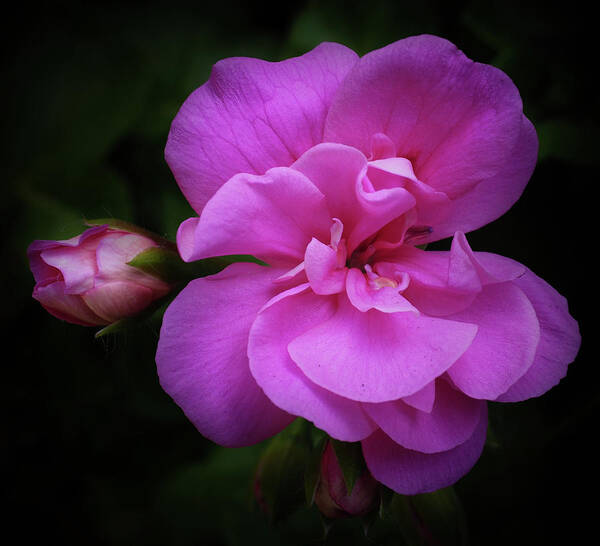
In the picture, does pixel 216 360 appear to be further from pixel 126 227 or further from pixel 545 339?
pixel 545 339

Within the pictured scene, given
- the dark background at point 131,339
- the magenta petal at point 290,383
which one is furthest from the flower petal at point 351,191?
the dark background at point 131,339

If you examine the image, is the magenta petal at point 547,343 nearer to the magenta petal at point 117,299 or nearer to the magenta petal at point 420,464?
the magenta petal at point 420,464

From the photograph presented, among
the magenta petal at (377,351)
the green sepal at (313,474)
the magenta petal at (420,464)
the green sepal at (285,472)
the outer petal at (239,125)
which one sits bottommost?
the green sepal at (285,472)

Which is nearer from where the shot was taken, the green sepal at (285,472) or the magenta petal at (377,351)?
the magenta petal at (377,351)

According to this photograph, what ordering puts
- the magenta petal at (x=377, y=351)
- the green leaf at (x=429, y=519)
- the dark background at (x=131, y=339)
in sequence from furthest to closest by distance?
the dark background at (x=131, y=339)
the green leaf at (x=429, y=519)
the magenta petal at (x=377, y=351)

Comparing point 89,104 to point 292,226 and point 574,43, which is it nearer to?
point 292,226

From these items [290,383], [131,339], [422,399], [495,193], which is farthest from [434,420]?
[131,339]

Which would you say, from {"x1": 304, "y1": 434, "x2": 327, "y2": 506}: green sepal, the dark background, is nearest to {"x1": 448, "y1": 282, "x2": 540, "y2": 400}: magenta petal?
{"x1": 304, "y1": 434, "x2": 327, "y2": 506}: green sepal
